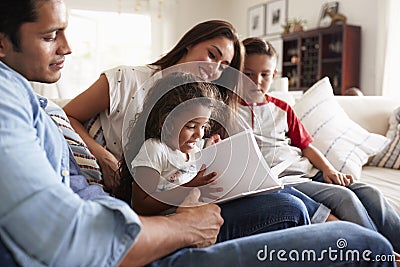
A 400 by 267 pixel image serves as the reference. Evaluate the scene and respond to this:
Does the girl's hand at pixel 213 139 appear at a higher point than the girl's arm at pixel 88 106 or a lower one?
lower

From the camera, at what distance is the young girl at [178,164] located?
1138mm

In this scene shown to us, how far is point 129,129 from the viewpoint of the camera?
1431mm

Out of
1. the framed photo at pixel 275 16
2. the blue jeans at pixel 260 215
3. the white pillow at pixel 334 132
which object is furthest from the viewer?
the framed photo at pixel 275 16

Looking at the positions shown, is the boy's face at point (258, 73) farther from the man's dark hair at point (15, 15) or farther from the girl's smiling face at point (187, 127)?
the man's dark hair at point (15, 15)


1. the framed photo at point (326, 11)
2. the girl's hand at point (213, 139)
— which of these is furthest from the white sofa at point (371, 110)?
the framed photo at point (326, 11)

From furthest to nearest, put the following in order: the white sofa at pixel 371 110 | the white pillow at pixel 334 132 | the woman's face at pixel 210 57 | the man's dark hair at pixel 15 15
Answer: the white sofa at pixel 371 110 → the white pillow at pixel 334 132 → the woman's face at pixel 210 57 → the man's dark hair at pixel 15 15

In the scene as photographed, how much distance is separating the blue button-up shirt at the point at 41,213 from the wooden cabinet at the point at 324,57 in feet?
14.7

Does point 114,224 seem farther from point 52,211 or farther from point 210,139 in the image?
point 210,139

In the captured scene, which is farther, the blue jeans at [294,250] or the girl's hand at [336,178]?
the girl's hand at [336,178]

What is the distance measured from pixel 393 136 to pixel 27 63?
2.01m

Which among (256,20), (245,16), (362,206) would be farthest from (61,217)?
(245,16)

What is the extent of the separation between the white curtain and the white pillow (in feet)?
7.78

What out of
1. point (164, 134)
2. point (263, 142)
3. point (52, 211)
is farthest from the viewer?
point (263, 142)

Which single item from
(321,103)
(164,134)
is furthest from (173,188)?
(321,103)
